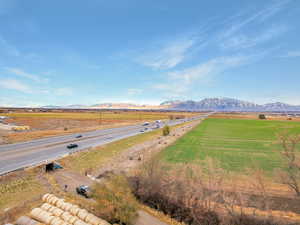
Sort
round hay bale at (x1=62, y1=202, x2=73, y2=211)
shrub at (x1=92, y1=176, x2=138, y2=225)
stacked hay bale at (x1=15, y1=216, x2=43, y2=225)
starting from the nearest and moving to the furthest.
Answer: shrub at (x1=92, y1=176, x2=138, y2=225) < stacked hay bale at (x1=15, y1=216, x2=43, y2=225) < round hay bale at (x1=62, y1=202, x2=73, y2=211)

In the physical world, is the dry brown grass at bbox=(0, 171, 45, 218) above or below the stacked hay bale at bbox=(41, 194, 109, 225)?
below

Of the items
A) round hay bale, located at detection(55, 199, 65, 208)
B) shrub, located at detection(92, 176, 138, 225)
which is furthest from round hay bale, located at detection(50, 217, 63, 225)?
shrub, located at detection(92, 176, 138, 225)

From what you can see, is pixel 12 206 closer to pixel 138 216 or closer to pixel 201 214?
pixel 138 216

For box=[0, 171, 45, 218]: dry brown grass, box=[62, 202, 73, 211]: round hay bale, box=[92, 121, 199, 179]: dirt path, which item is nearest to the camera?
box=[62, 202, 73, 211]: round hay bale

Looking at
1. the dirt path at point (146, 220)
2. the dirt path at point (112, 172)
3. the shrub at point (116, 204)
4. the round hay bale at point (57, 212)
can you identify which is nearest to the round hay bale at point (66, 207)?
the round hay bale at point (57, 212)

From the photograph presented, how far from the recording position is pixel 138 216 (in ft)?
45.9

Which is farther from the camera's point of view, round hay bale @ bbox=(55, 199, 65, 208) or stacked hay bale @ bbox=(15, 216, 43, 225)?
round hay bale @ bbox=(55, 199, 65, 208)

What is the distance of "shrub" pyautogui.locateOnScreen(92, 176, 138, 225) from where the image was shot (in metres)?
12.5

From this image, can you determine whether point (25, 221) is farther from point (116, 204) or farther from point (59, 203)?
point (116, 204)

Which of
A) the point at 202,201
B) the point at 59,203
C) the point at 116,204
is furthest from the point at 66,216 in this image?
the point at 202,201

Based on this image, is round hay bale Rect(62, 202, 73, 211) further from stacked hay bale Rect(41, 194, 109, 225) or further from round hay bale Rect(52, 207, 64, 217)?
round hay bale Rect(52, 207, 64, 217)

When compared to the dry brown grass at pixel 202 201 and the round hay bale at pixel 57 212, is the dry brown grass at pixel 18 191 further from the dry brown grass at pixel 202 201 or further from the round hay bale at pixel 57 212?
the dry brown grass at pixel 202 201

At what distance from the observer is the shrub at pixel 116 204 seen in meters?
12.5

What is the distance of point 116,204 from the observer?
41.3 feet
